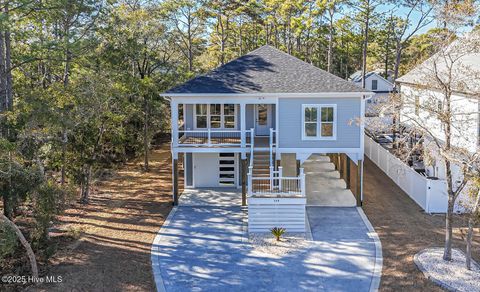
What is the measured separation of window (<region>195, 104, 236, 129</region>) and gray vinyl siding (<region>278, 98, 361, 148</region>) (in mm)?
3483

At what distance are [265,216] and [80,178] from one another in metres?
8.55

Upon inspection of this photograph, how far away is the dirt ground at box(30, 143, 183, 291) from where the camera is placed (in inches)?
461

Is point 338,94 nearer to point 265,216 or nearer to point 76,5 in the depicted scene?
point 265,216

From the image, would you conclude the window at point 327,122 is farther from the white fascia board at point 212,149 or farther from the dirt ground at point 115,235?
the dirt ground at point 115,235

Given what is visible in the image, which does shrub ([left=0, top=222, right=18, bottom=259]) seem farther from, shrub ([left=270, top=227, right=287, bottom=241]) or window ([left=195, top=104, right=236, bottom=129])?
window ([left=195, top=104, right=236, bottom=129])

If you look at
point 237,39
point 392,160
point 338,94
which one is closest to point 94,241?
point 338,94

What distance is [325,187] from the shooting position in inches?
850

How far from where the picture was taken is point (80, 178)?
1858 cm

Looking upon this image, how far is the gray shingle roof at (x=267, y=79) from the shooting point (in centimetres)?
1848

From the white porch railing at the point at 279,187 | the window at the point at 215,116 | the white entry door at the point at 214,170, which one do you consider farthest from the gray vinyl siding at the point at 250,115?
the white porch railing at the point at 279,187

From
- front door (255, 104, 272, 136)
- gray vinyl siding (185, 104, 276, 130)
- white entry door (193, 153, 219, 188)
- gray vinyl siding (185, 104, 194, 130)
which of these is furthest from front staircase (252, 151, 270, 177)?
gray vinyl siding (185, 104, 194, 130)

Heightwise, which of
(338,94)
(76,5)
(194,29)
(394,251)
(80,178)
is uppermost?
(194,29)

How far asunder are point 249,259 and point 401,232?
5916mm

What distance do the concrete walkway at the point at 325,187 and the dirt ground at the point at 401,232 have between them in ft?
3.41
